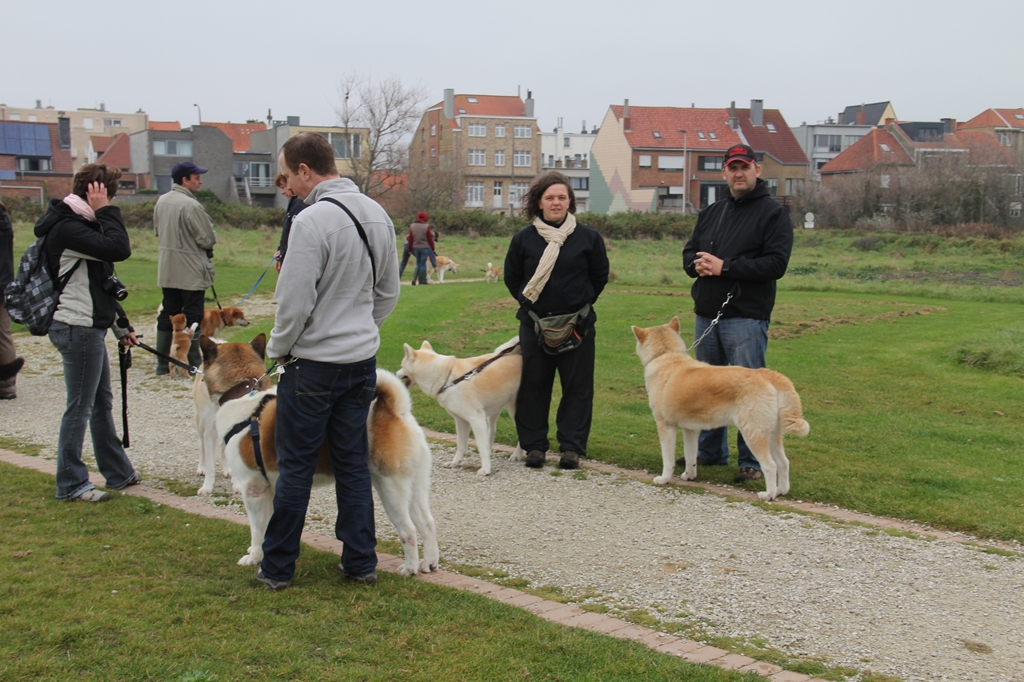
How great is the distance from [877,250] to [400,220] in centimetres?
2468

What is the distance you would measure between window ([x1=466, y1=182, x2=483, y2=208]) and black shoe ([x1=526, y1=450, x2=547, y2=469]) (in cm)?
7630

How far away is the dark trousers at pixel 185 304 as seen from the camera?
34.2 ft

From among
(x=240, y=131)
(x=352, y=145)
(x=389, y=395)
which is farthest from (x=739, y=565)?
(x=240, y=131)

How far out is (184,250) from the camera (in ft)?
33.8

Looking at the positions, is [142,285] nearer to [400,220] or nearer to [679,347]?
[679,347]

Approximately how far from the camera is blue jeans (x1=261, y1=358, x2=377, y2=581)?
4172 mm

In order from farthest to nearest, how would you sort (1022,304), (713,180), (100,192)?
(713,180) < (1022,304) < (100,192)

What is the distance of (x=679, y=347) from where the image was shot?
6.93 meters

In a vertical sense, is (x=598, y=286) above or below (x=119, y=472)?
above

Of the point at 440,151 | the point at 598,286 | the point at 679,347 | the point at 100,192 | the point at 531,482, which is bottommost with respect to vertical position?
the point at 531,482

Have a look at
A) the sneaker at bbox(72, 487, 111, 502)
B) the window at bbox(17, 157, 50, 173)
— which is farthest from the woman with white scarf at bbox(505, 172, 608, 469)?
the window at bbox(17, 157, 50, 173)

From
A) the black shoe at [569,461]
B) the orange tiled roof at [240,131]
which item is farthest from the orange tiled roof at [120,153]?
the black shoe at [569,461]

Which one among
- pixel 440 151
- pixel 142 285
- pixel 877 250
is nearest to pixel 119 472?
pixel 142 285

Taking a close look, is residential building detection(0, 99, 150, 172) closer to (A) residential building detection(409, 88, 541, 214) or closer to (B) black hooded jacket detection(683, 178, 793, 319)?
(A) residential building detection(409, 88, 541, 214)
